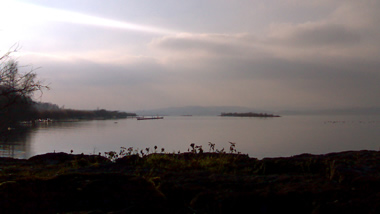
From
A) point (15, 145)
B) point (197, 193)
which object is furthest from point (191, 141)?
point (197, 193)

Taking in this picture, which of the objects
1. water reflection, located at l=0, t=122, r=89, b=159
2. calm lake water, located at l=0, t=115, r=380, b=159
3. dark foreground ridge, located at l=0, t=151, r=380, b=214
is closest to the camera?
dark foreground ridge, located at l=0, t=151, r=380, b=214

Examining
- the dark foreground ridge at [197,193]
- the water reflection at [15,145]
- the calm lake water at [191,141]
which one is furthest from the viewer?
the calm lake water at [191,141]

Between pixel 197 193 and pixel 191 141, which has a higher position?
pixel 197 193

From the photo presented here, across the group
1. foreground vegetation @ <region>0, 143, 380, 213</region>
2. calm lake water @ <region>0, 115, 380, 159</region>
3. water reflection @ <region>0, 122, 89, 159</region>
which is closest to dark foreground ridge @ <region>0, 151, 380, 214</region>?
foreground vegetation @ <region>0, 143, 380, 213</region>

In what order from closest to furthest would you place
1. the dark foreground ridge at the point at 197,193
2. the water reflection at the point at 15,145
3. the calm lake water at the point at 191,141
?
the dark foreground ridge at the point at 197,193, the water reflection at the point at 15,145, the calm lake water at the point at 191,141

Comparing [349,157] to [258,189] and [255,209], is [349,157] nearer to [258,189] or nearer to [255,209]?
[258,189]

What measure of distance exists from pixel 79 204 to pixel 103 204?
0.97 ft

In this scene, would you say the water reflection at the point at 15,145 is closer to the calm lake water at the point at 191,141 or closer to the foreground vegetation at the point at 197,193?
the calm lake water at the point at 191,141

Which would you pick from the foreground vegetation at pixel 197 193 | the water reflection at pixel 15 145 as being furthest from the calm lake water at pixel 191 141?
the foreground vegetation at pixel 197 193

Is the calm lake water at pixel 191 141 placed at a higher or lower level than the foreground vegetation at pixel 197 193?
lower

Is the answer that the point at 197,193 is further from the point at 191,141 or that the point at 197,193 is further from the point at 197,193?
the point at 191,141

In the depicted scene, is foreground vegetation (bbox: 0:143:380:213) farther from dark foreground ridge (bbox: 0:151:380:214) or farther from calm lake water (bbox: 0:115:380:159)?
calm lake water (bbox: 0:115:380:159)

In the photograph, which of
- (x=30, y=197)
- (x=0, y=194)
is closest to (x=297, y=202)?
(x=30, y=197)

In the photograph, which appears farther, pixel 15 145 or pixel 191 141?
pixel 191 141
